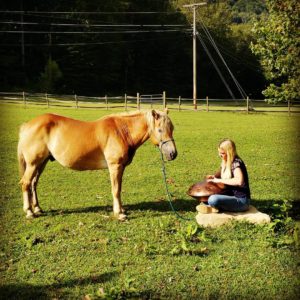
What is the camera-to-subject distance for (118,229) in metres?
6.67

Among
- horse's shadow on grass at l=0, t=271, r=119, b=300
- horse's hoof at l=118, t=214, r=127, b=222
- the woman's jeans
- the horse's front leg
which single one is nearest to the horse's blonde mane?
the horse's front leg

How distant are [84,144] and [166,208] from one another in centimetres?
191

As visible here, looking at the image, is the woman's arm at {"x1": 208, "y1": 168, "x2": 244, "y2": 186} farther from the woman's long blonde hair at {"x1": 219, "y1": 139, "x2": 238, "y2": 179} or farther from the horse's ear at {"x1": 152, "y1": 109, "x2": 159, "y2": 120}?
the horse's ear at {"x1": 152, "y1": 109, "x2": 159, "y2": 120}

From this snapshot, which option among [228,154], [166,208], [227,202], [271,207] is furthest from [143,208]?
[271,207]

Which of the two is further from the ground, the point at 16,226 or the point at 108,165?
the point at 108,165

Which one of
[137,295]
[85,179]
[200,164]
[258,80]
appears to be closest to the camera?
[137,295]

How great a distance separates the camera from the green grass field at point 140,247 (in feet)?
15.8

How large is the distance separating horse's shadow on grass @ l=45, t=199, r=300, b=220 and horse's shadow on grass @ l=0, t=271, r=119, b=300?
263cm

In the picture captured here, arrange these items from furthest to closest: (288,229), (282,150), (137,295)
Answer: (282,150) → (288,229) → (137,295)

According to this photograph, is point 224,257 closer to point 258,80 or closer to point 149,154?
point 149,154

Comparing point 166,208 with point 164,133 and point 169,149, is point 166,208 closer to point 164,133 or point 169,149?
point 169,149

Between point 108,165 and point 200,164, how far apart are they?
5.70m

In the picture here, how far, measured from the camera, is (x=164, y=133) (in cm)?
692

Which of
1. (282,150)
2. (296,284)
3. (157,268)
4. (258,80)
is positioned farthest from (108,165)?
(258,80)
